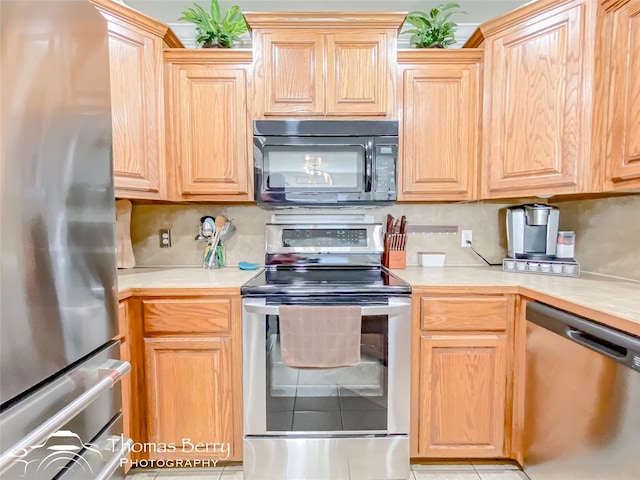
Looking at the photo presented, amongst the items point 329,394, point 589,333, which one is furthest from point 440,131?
point 329,394

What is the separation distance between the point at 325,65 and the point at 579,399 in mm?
1779

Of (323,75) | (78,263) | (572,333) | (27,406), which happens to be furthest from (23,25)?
(572,333)

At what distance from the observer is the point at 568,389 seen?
120 centimetres

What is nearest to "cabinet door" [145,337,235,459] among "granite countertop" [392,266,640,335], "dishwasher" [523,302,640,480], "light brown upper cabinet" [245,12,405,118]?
"granite countertop" [392,266,640,335]

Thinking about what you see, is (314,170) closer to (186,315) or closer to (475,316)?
(186,315)

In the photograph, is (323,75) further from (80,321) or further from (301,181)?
(80,321)

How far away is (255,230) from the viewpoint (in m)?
2.12

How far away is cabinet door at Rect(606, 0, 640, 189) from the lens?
1.31 meters

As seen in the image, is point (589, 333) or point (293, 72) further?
point (293, 72)

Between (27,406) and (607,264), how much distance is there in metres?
2.37

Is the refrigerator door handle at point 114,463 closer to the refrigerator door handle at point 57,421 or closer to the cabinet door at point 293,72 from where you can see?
the refrigerator door handle at point 57,421

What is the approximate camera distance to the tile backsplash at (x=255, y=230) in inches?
83.4

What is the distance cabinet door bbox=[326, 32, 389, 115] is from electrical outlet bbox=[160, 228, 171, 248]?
48.5 inches

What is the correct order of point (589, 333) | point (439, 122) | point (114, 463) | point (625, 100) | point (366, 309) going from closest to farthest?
point (114, 463) < point (589, 333) < point (625, 100) < point (366, 309) < point (439, 122)
